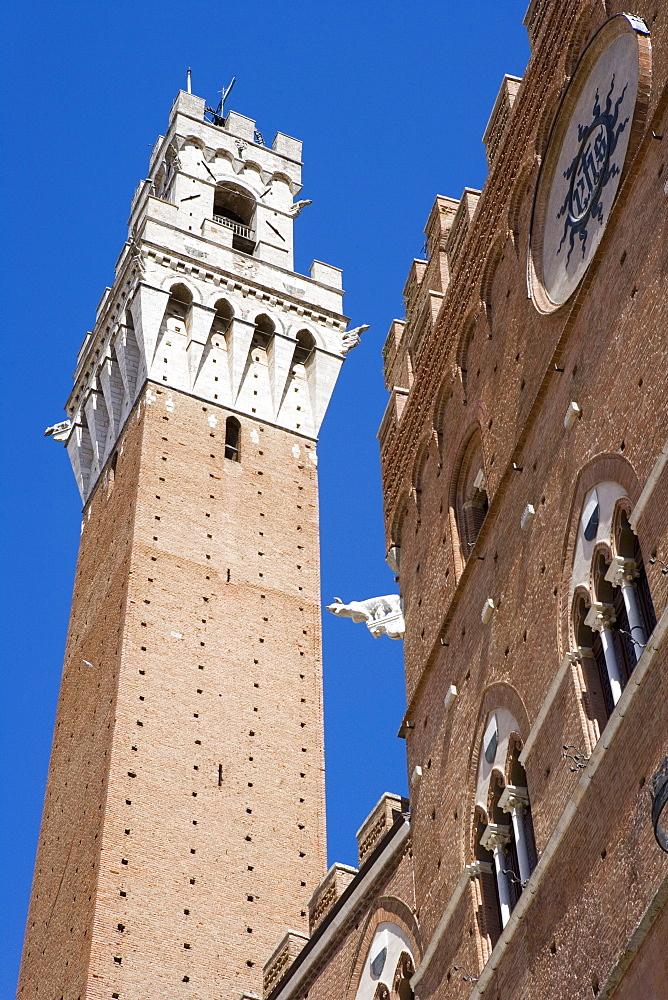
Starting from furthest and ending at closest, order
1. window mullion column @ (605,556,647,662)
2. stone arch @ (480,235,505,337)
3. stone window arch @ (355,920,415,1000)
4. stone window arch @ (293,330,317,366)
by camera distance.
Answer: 1. stone window arch @ (293,330,317,366)
2. stone arch @ (480,235,505,337)
3. stone window arch @ (355,920,415,1000)
4. window mullion column @ (605,556,647,662)

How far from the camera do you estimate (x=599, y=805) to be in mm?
6785

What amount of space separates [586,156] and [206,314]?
51.6 ft

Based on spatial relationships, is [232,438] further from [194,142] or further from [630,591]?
[630,591]

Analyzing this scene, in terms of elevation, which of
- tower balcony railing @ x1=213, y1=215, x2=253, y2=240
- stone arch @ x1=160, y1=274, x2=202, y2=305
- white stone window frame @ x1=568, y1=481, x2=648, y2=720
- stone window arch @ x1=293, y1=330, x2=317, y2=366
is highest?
tower balcony railing @ x1=213, y1=215, x2=253, y2=240

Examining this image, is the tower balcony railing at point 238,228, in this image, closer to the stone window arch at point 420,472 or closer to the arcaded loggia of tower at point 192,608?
the arcaded loggia of tower at point 192,608

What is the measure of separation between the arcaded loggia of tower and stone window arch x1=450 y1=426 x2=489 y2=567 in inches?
318

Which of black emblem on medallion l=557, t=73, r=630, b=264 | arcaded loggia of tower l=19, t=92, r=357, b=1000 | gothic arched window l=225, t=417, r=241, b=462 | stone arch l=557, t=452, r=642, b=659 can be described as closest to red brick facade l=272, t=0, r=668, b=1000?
stone arch l=557, t=452, r=642, b=659

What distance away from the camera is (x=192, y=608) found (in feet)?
66.1

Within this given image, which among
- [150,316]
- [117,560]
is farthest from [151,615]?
[150,316]

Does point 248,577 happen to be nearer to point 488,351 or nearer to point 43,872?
point 43,872

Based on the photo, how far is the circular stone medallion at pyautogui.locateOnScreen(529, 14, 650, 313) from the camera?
812cm

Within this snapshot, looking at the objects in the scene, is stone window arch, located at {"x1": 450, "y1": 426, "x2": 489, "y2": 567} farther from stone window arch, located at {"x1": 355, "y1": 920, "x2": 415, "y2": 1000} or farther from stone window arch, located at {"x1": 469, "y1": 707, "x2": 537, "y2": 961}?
stone window arch, located at {"x1": 355, "y1": 920, "x2": 415, "y2": 1000}

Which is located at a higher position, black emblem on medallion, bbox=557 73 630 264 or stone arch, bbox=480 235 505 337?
stone arch, bbox=480 235 505 337

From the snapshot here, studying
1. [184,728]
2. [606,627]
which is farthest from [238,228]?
[606,627]
